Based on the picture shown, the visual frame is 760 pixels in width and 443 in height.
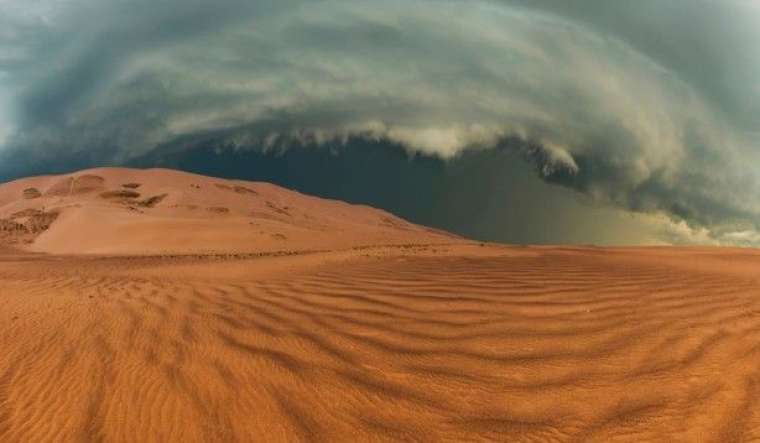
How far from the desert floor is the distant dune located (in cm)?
1607

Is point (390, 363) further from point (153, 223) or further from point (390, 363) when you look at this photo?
point (153, 223)

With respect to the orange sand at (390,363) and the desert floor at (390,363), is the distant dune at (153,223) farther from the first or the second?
the desert floor at (390,363)

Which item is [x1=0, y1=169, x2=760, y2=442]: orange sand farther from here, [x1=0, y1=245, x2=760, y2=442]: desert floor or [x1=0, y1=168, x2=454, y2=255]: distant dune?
[x1=0, y1=168, x2=454, y2=255]: distant dune

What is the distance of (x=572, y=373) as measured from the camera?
15.2 ft

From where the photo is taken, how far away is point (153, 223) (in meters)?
30.2

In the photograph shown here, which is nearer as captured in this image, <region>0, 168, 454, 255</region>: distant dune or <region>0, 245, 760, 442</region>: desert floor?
<region>0, 245, 760, 442</region>: desert floor

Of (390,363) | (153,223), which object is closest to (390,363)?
(390,363)

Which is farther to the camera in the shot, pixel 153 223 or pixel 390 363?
pixel 153 223

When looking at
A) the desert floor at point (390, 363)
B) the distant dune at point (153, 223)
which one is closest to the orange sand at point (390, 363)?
the desert floor at point (390, 363)

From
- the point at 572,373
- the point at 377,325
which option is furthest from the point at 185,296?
the point at 572,373

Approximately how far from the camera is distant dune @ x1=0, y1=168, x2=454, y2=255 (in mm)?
26312

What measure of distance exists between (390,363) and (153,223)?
28624 millimetres

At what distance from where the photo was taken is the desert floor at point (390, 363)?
3877mm

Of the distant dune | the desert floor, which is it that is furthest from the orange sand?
the distant dune
